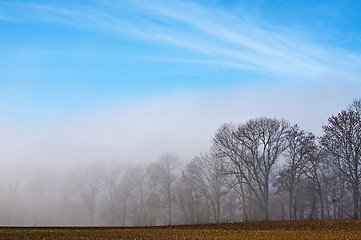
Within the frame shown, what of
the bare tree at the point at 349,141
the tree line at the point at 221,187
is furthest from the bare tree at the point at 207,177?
the bare tree at the point at 349,141

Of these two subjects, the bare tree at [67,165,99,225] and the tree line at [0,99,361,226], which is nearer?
the tree line at [0,99,361,226]

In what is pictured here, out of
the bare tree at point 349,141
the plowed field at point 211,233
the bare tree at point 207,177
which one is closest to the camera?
the plowed field at point 211,233

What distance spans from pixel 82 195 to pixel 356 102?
62.9m

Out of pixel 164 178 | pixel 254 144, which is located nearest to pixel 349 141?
pixel 254 144

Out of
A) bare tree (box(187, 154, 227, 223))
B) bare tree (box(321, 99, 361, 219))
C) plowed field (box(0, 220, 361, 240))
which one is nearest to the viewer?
A: plowed field (box(0, 220, 361, 240))

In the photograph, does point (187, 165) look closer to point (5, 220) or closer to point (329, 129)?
point (329, 129)

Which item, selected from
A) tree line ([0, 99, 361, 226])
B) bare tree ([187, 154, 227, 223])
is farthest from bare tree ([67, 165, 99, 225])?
bare tree ([187, 154, 227, 223])

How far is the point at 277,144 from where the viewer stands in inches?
2157

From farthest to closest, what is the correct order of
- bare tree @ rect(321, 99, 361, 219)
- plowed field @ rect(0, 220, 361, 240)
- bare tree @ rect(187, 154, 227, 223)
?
bare tree @ rect(187, 154, 227, 223), bare tree @ rect(321, 99, 361, 219), plowed field @ rect(0, 220, 361, 240)

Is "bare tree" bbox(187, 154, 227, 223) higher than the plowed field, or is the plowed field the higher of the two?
"bare tree" bbox(187, 154, 227, 223)

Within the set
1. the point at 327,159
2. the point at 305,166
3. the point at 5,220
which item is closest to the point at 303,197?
the point at 327,159

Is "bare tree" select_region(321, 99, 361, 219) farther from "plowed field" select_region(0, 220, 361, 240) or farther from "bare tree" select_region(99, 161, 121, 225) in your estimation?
"bare tree" select_region(99, 161, 121, 225)

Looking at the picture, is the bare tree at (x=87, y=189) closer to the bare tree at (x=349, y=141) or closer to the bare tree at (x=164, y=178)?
the bare tree at (x=164, y=178)

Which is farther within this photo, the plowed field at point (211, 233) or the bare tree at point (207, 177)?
the bare tree at point (207, 177)
